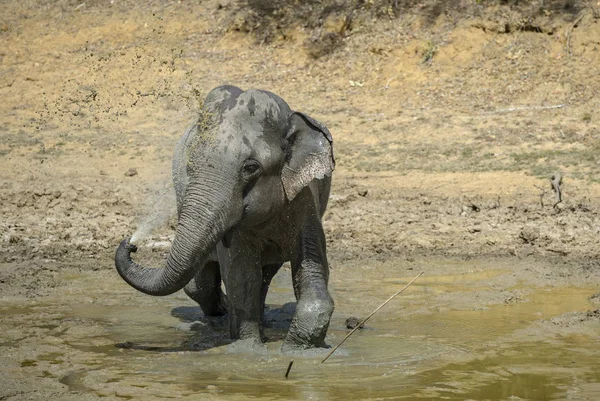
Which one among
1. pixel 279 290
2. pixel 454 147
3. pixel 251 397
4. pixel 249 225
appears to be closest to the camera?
pixel 251 397

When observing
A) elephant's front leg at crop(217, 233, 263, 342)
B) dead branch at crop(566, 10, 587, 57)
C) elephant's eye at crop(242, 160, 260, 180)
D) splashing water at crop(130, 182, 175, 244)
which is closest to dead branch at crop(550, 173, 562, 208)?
splashing water at crop(130, 182, 175, 244)

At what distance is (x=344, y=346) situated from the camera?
26.5 feet

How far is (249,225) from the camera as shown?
276 inches

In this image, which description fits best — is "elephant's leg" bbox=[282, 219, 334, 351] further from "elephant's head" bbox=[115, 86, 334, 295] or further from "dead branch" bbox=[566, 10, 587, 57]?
"dead branch" bbox=[566, 10, 587, 57]

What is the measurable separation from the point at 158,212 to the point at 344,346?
6.20 m

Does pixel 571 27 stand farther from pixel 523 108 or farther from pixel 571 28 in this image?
pixel 523 108

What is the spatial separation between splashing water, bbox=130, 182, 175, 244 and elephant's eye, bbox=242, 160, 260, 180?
220 inches

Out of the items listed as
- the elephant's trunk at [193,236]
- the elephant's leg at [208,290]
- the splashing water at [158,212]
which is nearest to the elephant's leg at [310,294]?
the elephant's trunk at [193,236]

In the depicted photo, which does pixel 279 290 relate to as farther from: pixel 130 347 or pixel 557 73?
pixel 557 73

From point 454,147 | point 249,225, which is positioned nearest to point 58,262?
point 249,225

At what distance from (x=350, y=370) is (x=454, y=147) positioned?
843cm

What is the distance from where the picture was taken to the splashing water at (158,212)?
42.1 feet

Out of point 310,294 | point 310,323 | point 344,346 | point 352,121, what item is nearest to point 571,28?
point 352,121

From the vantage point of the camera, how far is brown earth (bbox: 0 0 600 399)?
12242 millimetres
